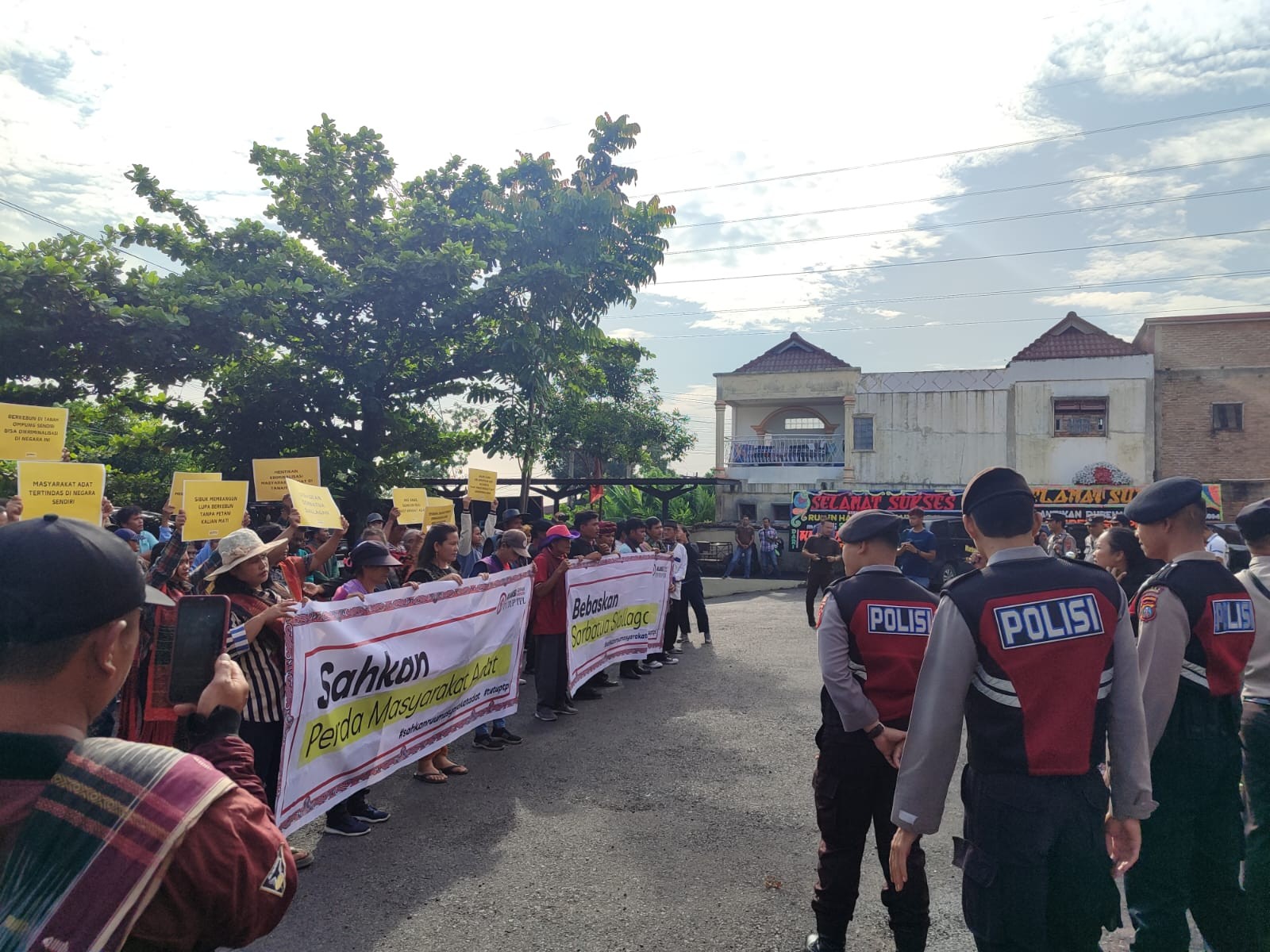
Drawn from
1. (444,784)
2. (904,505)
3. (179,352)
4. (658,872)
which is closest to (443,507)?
(444,784)

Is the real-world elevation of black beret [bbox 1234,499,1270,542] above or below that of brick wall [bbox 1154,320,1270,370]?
below

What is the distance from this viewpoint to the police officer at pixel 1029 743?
2453mm

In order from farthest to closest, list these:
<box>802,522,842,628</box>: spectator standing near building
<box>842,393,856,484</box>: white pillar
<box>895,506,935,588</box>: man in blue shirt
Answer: <box>842,393,856,484</box>: white pillar < <box>802,522,842,628</box>: spectator standing near building < <box>895,506,935,588</box>: man in blue shirt

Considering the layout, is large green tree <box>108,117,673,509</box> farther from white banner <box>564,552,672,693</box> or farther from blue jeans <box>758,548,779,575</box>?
blue jeans <box>758,548,779,575</box>

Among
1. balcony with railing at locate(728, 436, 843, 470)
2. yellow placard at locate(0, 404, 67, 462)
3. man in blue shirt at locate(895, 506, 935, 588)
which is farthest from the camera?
balcony with railing at locate(728, 436, 843, 470)

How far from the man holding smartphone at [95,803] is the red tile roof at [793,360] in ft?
103

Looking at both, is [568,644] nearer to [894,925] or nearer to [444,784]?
[444,784]

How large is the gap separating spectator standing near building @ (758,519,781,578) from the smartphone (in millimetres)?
23339

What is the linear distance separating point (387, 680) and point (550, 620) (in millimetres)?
2664

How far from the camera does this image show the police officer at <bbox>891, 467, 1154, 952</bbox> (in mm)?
2453

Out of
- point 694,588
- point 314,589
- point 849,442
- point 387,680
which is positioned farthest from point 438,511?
point 849,442

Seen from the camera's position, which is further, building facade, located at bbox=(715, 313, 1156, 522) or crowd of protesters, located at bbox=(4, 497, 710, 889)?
building facade, located at bbox=(715, 313, 1156, 522)

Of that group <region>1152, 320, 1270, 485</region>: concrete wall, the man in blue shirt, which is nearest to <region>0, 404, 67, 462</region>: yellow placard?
the man in blue shirt

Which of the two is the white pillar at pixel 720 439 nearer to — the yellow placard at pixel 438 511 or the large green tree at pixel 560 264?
the large green tree at pixel 560 264
